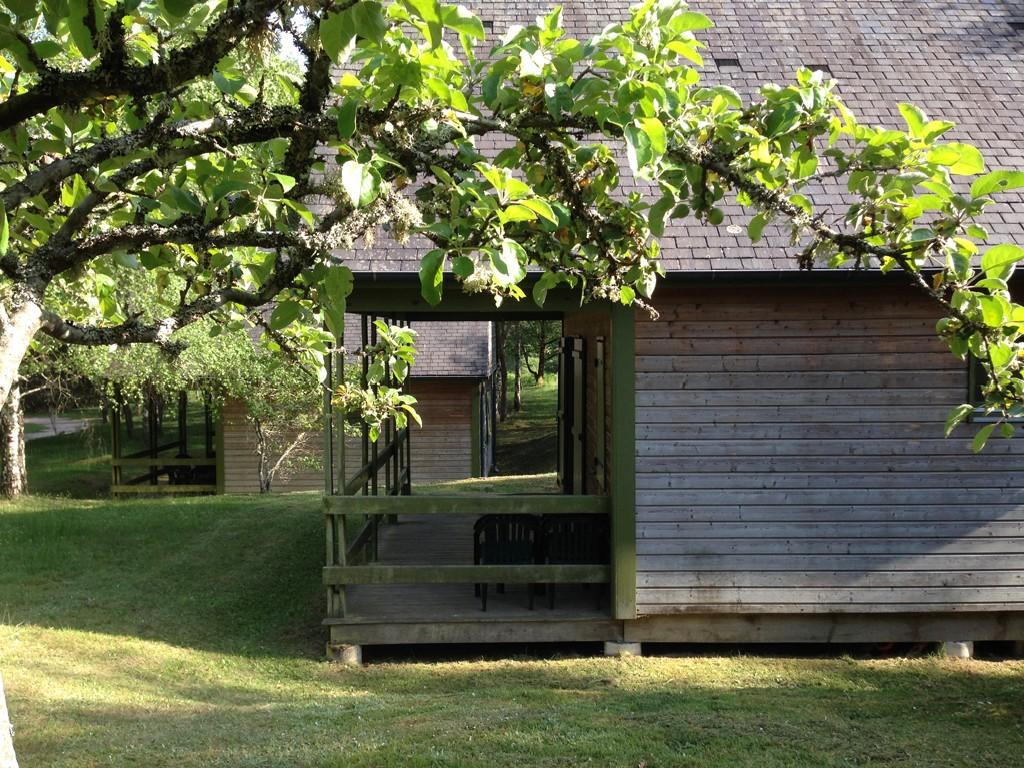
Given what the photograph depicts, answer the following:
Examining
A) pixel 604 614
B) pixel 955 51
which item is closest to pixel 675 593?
pixel 604 614

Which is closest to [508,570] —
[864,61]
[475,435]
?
[864,61]

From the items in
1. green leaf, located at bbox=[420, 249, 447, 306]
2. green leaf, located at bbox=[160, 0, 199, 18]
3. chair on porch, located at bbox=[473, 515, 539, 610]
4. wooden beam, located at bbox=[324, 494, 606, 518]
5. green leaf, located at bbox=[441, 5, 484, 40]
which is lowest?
chair on porch, located at bbox=[473, 515, 539, 610]

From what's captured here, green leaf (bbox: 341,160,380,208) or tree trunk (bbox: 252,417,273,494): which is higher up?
green leaf (bbox: 341,160,380,208)

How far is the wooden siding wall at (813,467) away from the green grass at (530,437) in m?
14.3

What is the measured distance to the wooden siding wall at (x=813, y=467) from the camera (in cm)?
853

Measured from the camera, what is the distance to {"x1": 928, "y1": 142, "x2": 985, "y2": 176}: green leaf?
2760mm

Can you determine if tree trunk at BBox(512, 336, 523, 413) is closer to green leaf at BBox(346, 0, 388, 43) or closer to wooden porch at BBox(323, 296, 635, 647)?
wooden porch at BBox(323, 296, 635, 647)

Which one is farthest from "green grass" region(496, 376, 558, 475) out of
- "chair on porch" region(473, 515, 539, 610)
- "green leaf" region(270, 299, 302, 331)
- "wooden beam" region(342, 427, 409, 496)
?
"green leaf" region(270, 299, 302, 331)

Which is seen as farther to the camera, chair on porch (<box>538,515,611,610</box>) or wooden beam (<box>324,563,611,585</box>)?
chair on porch (<box>538,515,611,610</box>)

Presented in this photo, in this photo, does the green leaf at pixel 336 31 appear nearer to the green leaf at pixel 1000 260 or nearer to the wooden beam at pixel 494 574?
the green leaf at pixel 1000 260

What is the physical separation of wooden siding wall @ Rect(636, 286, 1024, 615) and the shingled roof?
81 cm

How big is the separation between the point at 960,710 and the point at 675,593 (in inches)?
95.7

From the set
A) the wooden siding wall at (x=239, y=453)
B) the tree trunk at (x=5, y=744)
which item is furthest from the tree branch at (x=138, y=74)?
the wooden siding wall at (x=239, y=453)

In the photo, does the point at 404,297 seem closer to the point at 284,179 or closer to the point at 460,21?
the point at 284,179
